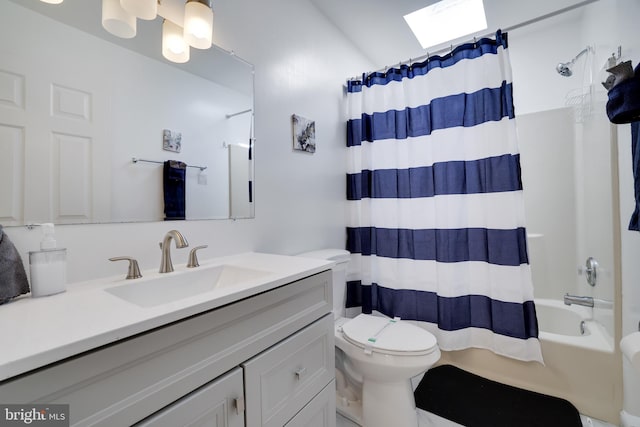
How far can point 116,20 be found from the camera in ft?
2.91

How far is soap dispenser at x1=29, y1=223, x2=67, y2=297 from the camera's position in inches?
27.8

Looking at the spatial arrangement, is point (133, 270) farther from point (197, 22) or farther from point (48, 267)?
point (197, 22)

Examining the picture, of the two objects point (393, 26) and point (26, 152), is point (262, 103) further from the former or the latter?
point (393, 26)

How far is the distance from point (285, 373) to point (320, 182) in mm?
1241

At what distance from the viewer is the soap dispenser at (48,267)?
0.71 metres

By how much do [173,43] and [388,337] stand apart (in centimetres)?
161

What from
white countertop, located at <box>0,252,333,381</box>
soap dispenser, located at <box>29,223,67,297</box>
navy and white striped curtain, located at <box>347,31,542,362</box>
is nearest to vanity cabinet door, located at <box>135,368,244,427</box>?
Result: white countertop, located at <box>0,252,333,381</box>

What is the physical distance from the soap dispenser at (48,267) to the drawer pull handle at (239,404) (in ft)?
1.90

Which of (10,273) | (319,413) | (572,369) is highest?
(10,273)

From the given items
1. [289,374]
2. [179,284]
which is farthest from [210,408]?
[179,284]

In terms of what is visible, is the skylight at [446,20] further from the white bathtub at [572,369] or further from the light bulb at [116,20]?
the white bathtub at [572,369]

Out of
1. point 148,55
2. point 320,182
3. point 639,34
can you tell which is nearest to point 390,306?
point 320,182

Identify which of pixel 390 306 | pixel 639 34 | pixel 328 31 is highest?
pixel 328 31

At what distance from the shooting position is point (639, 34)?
1086mm
